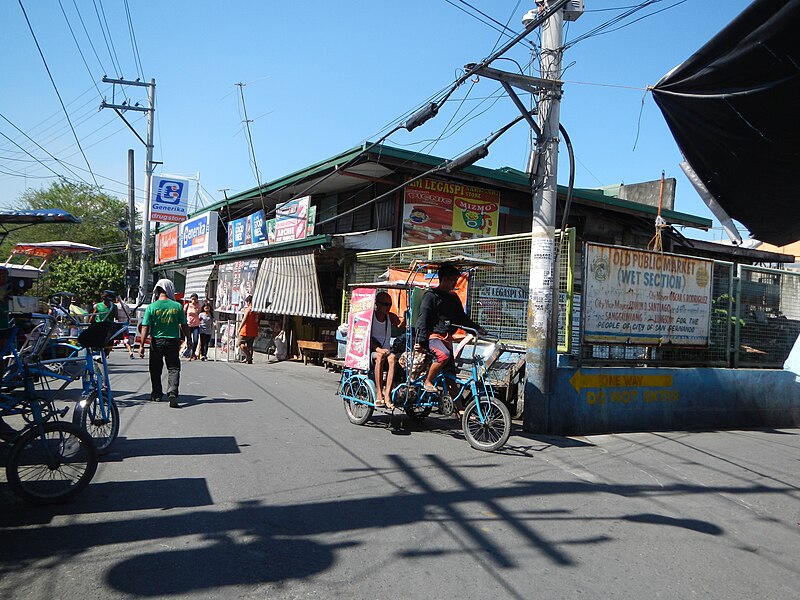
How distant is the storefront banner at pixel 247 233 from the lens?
69.4 ft

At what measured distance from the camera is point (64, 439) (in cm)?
491

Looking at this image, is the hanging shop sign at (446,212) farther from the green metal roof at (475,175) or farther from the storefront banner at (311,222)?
the storefront banner at (311,222)

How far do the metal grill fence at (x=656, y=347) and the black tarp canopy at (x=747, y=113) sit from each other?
1.90 metres

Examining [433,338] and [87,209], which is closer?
[433,338]

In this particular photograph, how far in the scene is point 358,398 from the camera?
857 cm

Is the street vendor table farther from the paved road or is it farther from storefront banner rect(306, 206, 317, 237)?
the paved road

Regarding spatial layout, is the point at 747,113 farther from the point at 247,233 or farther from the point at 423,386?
the point at 247,233

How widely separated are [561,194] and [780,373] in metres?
8.65

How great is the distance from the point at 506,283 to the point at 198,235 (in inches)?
769

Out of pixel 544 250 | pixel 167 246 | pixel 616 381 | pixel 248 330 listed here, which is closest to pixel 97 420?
pixel 544 250

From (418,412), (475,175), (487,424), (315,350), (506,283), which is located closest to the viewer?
(487,424)

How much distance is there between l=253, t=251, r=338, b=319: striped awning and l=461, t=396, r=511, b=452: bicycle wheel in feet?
28.9

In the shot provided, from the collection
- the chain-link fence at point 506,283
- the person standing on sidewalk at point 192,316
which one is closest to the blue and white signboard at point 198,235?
the person standing on sidewalk at point 192,316

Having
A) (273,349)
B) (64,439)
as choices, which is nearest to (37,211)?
(64,439)
